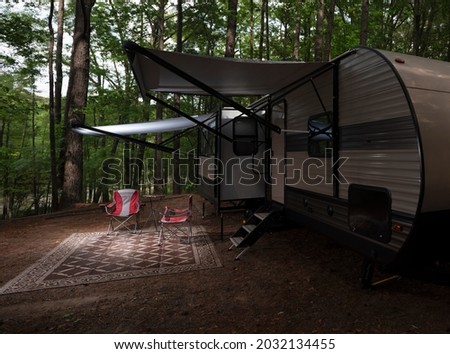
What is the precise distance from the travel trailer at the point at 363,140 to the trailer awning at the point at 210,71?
17 mm

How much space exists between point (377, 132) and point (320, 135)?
46.0 inches

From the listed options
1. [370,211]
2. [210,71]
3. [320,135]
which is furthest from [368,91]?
[210,71]

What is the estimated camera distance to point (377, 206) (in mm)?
3480

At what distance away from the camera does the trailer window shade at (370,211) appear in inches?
129

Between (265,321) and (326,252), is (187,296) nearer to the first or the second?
(265,321)

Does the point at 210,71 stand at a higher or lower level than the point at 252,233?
higher

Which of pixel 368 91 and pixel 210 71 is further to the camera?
pixel 210 71

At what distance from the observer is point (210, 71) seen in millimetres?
4395

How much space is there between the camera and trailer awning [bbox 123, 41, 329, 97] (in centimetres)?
371

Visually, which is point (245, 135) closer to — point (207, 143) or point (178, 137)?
point (207, 143)

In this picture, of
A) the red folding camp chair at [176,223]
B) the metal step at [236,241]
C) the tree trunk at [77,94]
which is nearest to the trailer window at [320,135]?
the metal step at [236,241]

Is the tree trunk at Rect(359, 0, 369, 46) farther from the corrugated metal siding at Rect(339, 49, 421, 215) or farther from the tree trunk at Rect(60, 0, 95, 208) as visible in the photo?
the tree trunk at Rect(60, 0, 95, 208)

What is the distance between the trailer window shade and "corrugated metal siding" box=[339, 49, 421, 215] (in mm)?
95

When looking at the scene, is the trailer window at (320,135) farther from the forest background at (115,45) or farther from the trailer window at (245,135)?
the forest background at (115,45)
